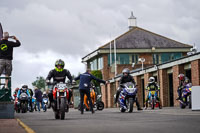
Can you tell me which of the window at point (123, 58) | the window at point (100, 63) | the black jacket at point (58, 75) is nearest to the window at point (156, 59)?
the window at point (123, 58)

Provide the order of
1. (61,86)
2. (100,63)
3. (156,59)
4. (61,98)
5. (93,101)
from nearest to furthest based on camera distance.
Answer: (61,98)
(61,86)
(93,101)
(156,59)
(100,63)

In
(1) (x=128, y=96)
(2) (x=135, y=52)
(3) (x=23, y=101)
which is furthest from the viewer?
(2) (x=135, y=52)

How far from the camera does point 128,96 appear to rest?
65.1 feet

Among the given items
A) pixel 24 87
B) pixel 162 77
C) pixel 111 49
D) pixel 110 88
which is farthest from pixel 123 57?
pixel 24 87

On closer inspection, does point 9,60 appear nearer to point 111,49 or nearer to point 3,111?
point 3,111

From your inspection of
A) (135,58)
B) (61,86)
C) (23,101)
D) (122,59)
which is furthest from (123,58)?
(61,86)

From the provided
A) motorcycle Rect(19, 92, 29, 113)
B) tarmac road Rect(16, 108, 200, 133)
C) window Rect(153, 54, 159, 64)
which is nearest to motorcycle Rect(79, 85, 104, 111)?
motorcycle Rect(19, 92, 29, 113)

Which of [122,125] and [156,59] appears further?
[156,59]

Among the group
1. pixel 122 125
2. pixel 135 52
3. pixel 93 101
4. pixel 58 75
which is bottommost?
pixel 122 125

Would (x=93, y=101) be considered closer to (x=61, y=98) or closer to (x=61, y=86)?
(x=61, y=86)

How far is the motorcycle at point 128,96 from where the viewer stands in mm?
19672

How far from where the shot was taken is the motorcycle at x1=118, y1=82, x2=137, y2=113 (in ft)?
64.5

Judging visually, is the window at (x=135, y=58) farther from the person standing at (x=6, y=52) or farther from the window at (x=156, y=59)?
the person standing at (x=6, y=52)

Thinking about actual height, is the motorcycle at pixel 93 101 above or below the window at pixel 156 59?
below
